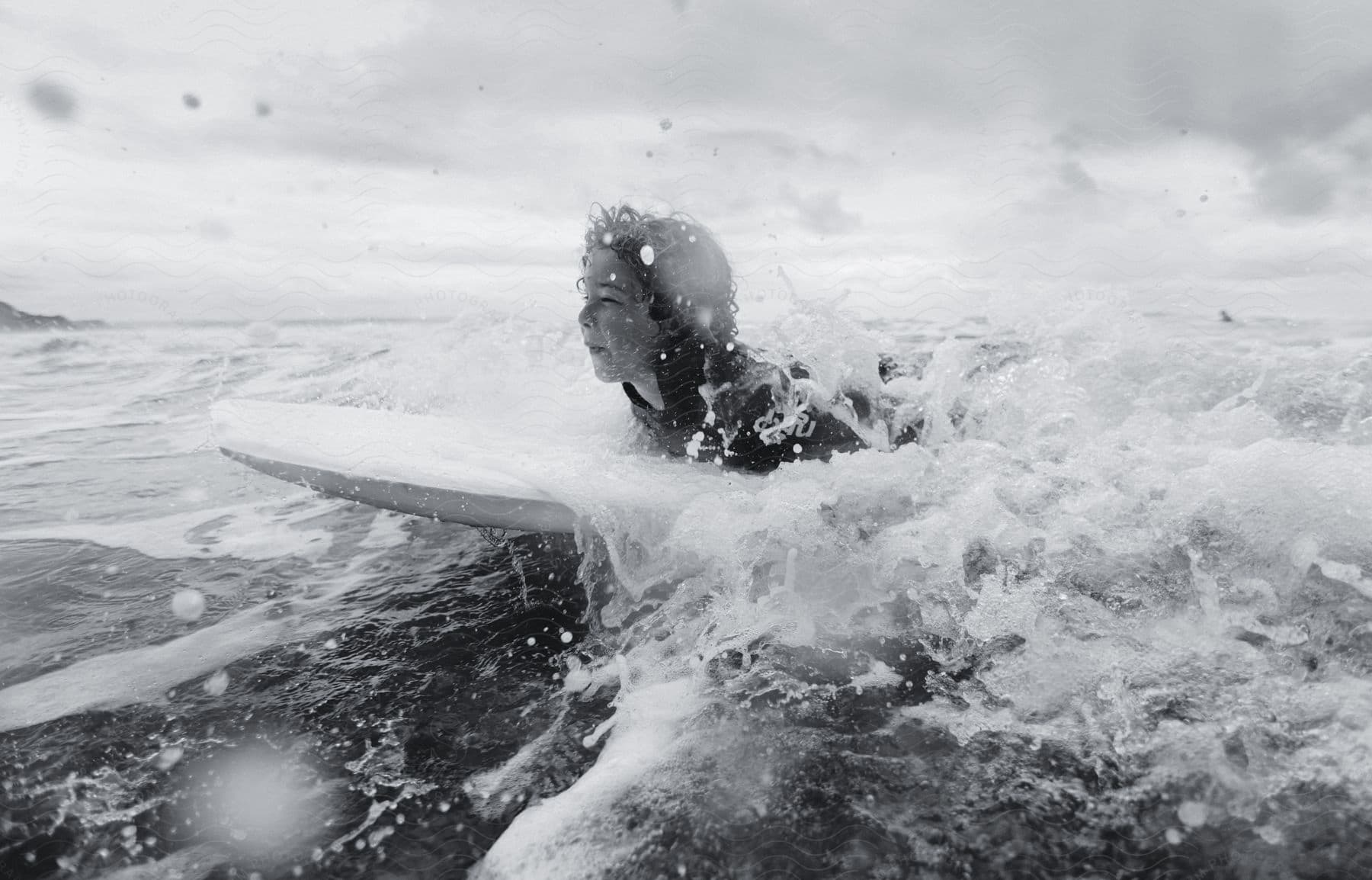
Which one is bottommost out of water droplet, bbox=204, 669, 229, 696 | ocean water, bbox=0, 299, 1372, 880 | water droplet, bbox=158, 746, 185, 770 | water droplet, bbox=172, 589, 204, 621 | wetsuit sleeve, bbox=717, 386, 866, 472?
water droplet, bbox=172, 589, 204, 621

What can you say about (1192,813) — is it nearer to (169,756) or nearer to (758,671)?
(758,671)

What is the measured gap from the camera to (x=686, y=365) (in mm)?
3002

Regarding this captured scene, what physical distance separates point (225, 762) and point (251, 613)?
96 cm

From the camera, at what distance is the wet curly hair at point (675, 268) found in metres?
2.97

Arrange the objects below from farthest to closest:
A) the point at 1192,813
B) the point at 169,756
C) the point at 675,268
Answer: the point at 675,268 → the point at 169,756 → the point at 1192,813

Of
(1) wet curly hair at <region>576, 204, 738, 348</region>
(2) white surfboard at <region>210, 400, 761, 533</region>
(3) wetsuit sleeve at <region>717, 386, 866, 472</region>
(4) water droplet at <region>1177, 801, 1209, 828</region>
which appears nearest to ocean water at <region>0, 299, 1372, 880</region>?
(4) water droplet at <region>1177, 801, 1209, 828</region>

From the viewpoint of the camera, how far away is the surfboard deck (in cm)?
241

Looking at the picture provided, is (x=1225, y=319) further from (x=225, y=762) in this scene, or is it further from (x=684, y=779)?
(x=225, y=762)

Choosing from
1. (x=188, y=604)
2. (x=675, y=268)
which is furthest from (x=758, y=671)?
(x=188, y=604)

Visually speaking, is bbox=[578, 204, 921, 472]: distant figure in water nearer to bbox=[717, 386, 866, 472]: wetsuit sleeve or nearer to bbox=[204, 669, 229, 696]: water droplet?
bbox=[717, 386, 866, 472]: wetsuit sleeve

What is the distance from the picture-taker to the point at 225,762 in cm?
167

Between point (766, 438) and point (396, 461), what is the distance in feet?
4.63

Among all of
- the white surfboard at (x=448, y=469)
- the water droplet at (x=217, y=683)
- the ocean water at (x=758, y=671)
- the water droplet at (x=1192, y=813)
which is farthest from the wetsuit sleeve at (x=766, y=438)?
the water droplet at (x=217, y=683)

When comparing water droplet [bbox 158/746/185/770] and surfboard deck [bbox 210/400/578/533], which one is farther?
surfboard deck [bbox 210/400/578/533]
